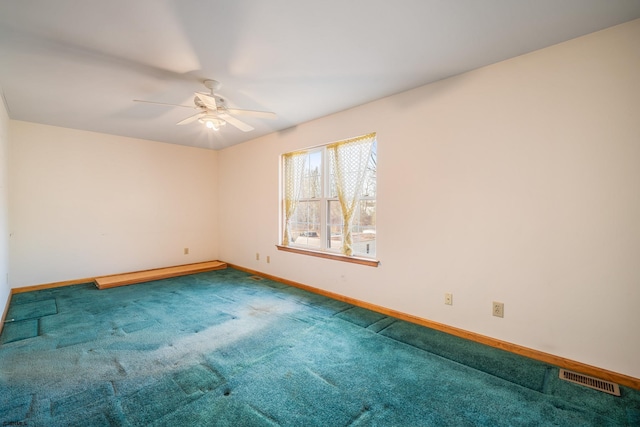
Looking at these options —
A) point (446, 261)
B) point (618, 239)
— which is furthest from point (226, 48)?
point (618, 239)

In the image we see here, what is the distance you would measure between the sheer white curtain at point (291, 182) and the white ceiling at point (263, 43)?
1290 mm

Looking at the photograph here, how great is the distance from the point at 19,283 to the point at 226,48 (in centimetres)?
469

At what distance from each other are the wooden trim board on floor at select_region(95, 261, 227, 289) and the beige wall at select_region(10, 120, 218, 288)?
0.62 feet

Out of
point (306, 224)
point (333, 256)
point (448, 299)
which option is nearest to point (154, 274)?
point (306, 224)

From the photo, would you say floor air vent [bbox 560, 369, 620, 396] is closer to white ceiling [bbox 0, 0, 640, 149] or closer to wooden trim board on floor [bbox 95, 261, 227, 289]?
white ceiling [bbox 0, 0, 640, 149]

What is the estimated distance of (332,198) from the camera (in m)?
4.11

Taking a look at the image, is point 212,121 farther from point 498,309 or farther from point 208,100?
point 498,309

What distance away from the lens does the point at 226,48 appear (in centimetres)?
228

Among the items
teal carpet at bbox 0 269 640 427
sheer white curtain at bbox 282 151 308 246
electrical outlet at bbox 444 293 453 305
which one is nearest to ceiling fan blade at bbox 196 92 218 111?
sheer white curtain at bbox 282 151 308 246

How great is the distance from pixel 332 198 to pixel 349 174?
48 cm

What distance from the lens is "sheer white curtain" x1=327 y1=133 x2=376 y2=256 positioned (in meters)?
3.65

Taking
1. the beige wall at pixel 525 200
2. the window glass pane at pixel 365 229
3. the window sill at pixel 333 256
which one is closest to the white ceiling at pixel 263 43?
the beige wall at pixel 525 200

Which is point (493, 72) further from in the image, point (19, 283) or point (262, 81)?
point (19, 283)

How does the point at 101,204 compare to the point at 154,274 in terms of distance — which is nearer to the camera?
the point at 101,204
